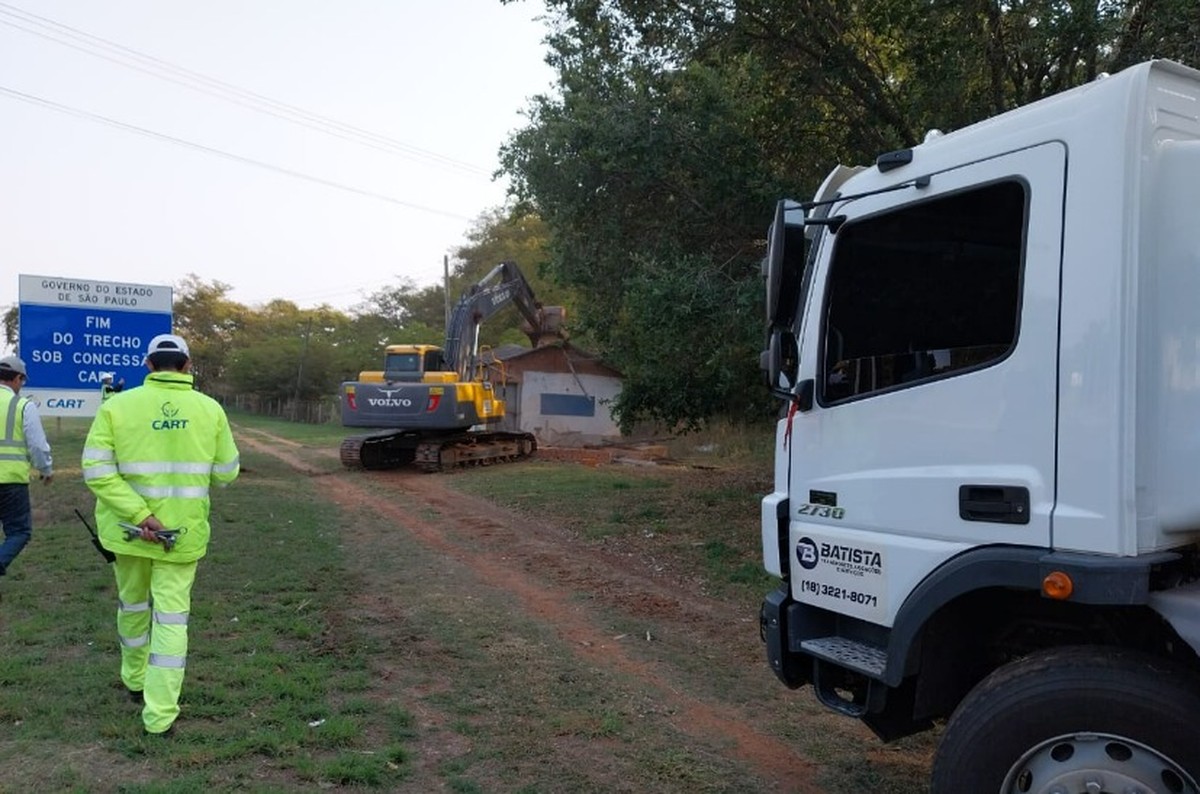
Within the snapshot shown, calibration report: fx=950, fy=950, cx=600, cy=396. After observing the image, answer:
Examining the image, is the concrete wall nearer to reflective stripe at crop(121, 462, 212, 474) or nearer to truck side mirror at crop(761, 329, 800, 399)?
reflective stripe at crop(121, 462, 212, 474)

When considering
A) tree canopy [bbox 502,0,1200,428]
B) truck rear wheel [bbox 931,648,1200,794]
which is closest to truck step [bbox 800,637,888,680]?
truck rear wheel [bbox 931,648,1200,794]

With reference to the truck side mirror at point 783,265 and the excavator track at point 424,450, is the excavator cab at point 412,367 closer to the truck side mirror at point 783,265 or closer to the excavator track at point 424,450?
the excavator track at point 424,450

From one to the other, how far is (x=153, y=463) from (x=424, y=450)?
16.0 m

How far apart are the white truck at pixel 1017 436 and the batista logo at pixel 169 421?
122 inches

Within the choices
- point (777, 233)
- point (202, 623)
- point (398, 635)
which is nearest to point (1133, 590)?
point (777, 233)

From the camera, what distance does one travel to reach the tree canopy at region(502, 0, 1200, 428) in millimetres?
9617

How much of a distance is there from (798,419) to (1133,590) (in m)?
1.56

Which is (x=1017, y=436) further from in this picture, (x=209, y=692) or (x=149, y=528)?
(x=209, y=692)

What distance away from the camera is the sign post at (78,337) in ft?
42.9

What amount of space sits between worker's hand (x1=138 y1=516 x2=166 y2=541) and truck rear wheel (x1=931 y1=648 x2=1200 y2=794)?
381 cm

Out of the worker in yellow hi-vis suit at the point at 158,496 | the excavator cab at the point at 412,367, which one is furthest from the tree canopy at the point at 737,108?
the excavator cab at the point at 412,367

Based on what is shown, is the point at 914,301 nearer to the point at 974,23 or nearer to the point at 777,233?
the point at 777,233

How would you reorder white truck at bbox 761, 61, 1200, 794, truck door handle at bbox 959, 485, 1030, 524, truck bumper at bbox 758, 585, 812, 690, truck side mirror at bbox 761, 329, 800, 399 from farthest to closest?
truck bumper at bbox 758, 585, 812, 690 < truck side mirror at bbox 761, 329, 800, 399 < truck door handle at bbox 959, 485, 1030, 524 < white truck at bbox 761, 61, 1200, 794

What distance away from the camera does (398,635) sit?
7102 millimetres
